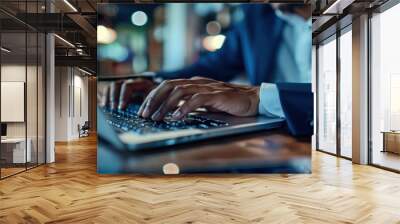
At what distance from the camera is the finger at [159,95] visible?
250 inches

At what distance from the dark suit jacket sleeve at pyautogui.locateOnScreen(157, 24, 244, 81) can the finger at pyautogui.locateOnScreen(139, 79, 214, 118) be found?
10 cm

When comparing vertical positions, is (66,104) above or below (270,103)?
above

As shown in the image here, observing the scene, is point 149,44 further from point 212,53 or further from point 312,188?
point 312,188

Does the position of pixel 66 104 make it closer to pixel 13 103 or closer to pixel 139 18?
pixel 13 103

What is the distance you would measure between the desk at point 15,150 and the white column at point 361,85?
6.70m

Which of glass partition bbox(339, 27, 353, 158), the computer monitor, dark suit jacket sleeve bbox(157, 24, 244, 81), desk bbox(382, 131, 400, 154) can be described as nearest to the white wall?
the computer monitor

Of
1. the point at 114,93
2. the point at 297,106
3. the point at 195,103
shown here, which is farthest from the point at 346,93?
the point at 114,93

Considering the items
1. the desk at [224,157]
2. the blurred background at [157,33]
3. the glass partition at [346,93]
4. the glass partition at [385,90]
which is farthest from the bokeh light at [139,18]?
the glass partition at [346,93]

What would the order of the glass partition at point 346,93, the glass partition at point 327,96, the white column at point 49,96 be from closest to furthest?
the white column at point 49,96 < the glass partition at point 346,93 < the glass partition at point 327,96

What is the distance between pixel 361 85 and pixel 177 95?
401cm

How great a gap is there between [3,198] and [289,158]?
4.38 m

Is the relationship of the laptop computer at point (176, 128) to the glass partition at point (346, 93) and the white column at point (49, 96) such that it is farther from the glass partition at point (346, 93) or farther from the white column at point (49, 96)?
the glass partition at point (346, 93)

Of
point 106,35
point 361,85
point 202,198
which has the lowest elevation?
point 202,198

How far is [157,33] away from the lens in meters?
6.43
